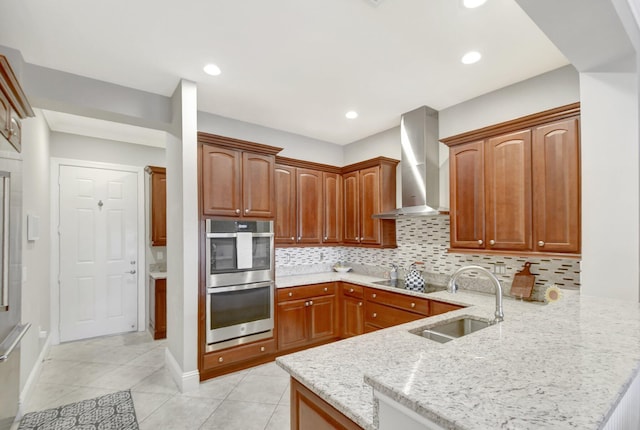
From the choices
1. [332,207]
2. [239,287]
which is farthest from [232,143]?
[332,207]

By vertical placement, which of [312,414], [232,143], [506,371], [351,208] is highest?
[232,143]

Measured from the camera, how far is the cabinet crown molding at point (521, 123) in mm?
2338

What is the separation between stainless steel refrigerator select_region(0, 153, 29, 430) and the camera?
172 centimetres

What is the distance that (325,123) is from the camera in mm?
3990

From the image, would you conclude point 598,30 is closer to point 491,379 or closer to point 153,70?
point 491,379

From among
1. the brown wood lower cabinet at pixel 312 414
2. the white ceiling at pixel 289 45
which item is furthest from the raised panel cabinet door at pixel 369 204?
the brown wood lower cabinet at pixel 312 414

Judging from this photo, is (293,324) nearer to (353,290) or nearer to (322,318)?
(322,318)

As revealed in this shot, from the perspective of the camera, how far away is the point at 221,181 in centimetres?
312

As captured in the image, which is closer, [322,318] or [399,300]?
[399,300]

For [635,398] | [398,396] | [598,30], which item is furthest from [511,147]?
[398,396]

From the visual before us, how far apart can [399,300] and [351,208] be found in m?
1.50

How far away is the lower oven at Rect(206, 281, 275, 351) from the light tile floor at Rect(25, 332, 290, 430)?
0.36 m

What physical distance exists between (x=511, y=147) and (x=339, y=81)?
63.8 inches

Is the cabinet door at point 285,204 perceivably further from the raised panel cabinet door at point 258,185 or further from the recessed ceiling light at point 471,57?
the recessed ceiling light at point 471,57
